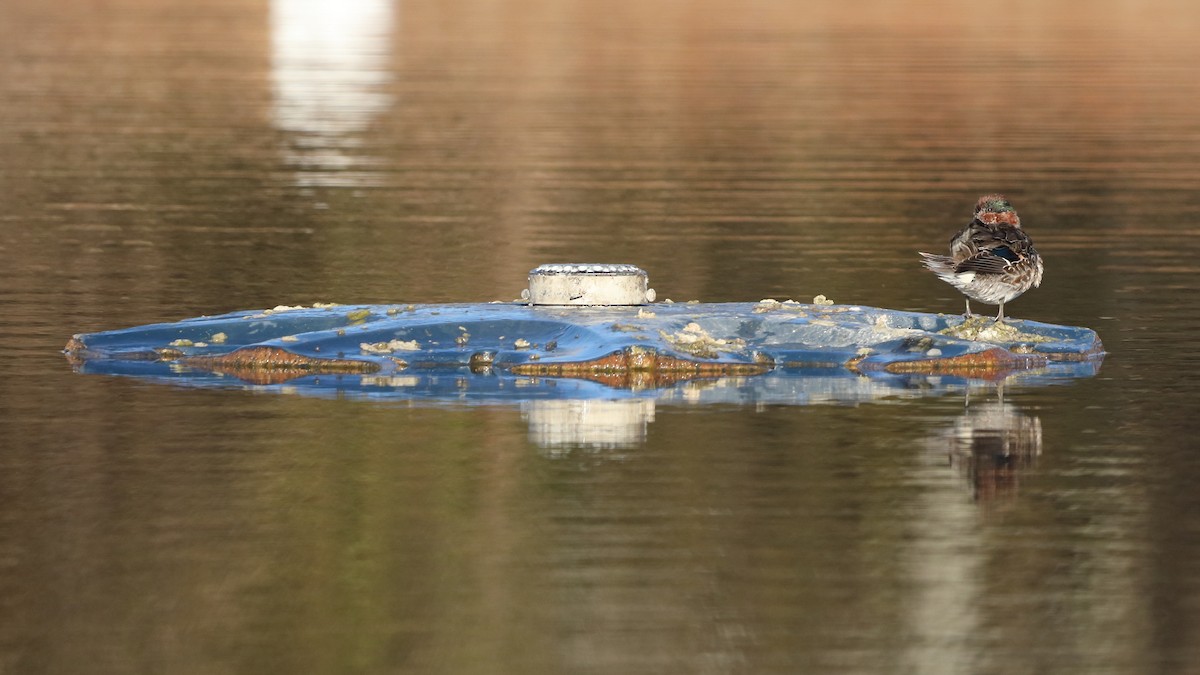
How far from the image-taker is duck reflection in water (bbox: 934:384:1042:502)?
15867mm

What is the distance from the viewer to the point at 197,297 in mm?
25922

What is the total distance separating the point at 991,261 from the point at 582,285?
3599mm

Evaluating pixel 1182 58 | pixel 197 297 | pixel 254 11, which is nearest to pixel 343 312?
pixel 197 297

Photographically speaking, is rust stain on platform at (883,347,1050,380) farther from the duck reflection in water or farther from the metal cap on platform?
the metal cap on platform

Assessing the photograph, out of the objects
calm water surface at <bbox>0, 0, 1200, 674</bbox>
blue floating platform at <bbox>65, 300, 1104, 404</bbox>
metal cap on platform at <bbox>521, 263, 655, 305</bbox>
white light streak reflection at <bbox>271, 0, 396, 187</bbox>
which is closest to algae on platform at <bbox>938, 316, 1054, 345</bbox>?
blue floating platform at <bbox>65, 300, 1104, 404</bbox>

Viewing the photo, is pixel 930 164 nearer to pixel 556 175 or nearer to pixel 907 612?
pixel 556 175

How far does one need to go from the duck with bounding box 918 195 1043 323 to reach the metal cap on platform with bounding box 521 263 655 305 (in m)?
2.67

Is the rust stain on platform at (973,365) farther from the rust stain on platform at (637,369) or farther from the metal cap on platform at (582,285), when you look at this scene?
the metal cap on platform at (582,285)

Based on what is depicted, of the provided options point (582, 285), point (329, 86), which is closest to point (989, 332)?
point (582, 285)

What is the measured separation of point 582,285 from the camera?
22.2 meters

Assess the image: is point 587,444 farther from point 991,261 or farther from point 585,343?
Result: point 991,261

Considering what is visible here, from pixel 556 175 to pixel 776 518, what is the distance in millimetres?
26725

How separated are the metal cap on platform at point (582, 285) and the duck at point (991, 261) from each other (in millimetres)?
2669

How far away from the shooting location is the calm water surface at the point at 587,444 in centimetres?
1231
